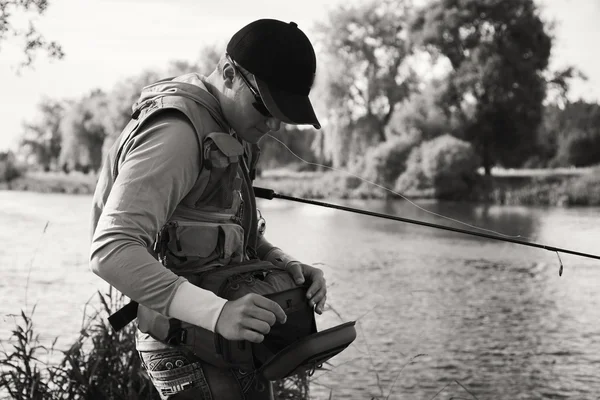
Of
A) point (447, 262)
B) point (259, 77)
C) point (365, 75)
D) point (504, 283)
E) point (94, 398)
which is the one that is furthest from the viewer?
point (365, 75)

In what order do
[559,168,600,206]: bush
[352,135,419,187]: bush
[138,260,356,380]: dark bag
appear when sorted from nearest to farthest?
[138,260,356,380]: dark bag, [559,168,600,206]: bush, [352,135,419,187]: bush

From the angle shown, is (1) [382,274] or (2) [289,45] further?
(1) [382,274]

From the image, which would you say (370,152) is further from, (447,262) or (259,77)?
(259,77)

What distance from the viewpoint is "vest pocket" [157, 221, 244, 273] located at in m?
1.93

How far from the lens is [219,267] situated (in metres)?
2.00

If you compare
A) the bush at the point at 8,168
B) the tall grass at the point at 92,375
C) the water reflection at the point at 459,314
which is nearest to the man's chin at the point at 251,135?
the tall grass at the point at 92,375

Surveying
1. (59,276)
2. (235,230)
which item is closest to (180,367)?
(235,230)

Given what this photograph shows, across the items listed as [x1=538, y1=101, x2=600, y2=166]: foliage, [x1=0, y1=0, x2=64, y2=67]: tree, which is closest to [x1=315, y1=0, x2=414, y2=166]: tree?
[x1=538, y1=101, x2=600, y2=166]: foliage

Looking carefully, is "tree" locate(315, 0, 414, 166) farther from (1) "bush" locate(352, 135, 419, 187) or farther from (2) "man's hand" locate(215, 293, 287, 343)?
(2) "man's hand" locate(215, 293, 287, 343)

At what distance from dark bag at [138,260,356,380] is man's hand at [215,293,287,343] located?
0.15 m

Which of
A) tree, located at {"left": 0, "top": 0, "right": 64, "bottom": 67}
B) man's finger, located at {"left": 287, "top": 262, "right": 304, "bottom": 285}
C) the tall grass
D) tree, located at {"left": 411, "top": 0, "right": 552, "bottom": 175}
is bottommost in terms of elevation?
the tall grass

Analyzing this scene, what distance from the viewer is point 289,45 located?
1.86m

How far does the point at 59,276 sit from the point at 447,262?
696 centimetres

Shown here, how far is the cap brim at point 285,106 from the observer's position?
1824mm
